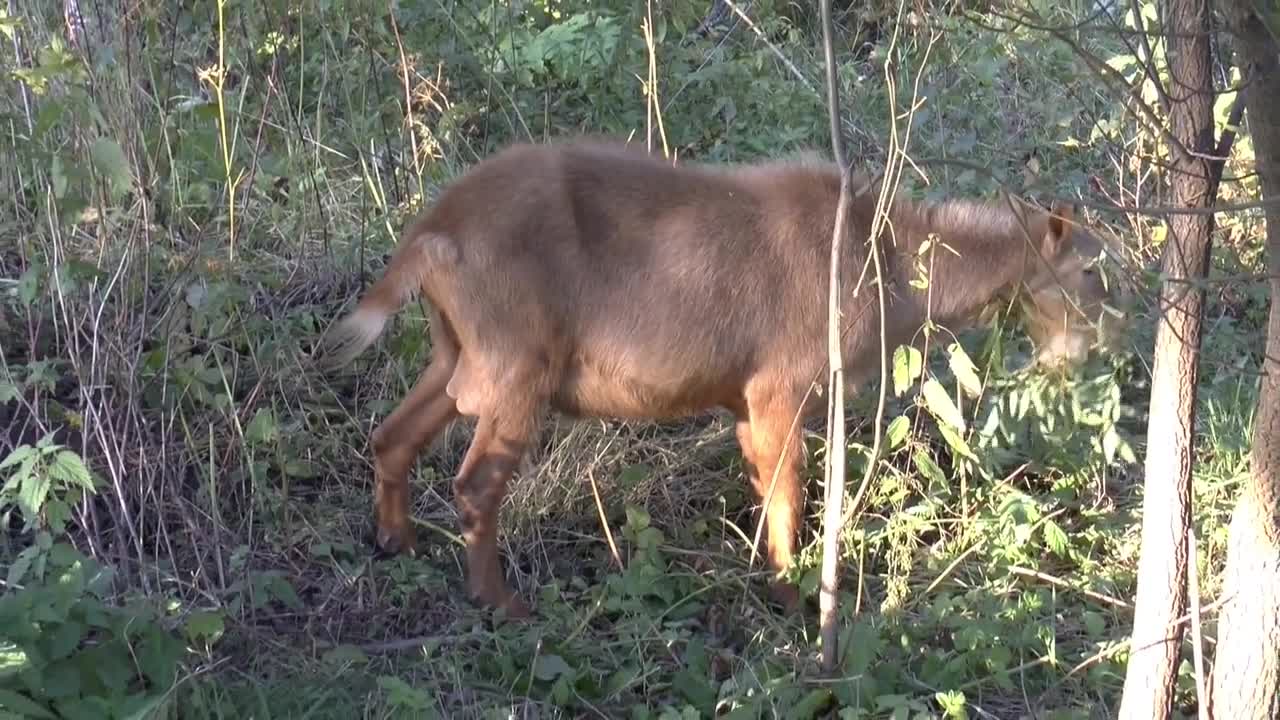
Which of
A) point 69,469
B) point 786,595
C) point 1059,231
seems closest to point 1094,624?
point 786,595

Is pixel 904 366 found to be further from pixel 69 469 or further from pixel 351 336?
pixel 69 469

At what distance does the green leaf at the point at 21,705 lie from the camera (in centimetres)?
321

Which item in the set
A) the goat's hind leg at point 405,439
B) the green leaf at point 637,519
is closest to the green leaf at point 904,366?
the green leaf at point 637,519

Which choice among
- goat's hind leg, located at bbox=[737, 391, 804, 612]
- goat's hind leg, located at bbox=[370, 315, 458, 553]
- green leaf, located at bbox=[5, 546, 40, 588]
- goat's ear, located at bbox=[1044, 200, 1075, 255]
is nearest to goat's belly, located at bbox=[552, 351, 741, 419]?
goat's hind leg, located at bbox=[737, 391, 804, 612]

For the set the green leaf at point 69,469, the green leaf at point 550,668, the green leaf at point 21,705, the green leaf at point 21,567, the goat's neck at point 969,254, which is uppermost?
the goat's neck at point 969,254

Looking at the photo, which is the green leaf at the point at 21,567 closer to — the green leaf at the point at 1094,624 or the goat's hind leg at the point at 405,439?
the goat's hind leg at the point at 405,439

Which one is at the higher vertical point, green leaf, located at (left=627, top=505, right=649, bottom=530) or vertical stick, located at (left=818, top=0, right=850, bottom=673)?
vertical stick, located at (left=818, top=0, right=850, bottom=673)

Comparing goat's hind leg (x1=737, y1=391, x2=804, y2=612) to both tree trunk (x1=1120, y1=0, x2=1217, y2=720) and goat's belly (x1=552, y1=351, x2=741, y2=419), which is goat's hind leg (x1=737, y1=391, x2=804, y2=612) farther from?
tree trunk (x1=1120, y1=0, x2=1217, y2=720)

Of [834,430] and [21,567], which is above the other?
[834,430]

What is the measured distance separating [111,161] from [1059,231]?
3.02m

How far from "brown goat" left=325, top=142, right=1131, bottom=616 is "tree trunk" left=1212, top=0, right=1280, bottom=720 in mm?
1336

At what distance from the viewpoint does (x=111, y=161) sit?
12.5ft

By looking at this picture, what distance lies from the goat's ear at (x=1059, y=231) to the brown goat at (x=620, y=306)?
14 millimetres

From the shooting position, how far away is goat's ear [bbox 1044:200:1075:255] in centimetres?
483
